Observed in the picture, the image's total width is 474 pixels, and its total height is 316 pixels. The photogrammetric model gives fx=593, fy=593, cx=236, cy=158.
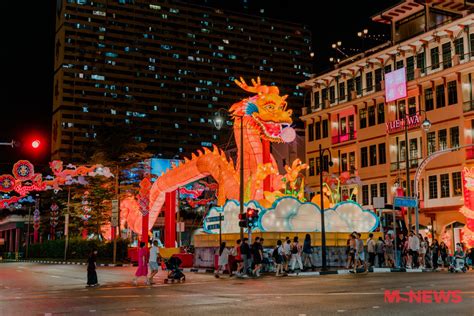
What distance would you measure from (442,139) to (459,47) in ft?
22.7

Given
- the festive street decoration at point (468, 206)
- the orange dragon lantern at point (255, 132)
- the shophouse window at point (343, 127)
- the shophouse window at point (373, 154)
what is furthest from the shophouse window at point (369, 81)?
the orange dragon lantern at point (255, 132)

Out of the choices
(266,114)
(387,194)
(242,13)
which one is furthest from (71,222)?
(242,13)

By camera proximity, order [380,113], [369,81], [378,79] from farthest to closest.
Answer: [369,81] → [378,79] → [380,113]

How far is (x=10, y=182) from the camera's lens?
34.1 m

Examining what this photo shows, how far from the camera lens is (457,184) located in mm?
43094

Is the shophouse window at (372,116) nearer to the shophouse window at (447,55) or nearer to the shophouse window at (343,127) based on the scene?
the shophouse window at (343,127)

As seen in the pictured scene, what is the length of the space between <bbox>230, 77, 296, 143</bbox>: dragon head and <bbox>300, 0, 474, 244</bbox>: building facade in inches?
557

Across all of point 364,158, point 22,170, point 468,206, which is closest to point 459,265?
point 468,206

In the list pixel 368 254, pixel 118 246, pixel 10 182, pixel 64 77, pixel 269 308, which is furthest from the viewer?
pixel 64 77

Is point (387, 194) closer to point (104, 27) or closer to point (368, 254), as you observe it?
point (368, 254)

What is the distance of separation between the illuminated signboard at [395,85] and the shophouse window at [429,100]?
166cm

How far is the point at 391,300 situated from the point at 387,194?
36.5 meters

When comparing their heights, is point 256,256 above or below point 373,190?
below

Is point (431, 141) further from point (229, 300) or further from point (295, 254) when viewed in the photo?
point (229, 300)
